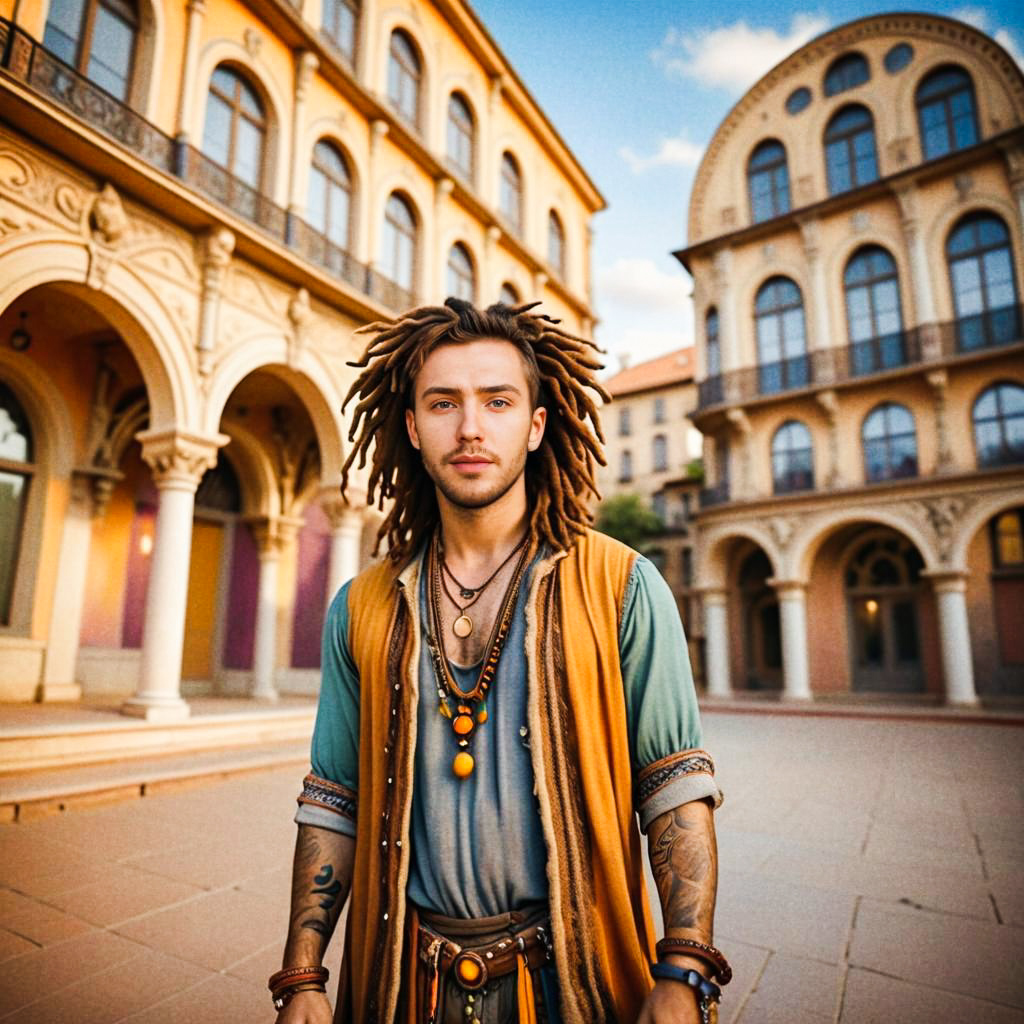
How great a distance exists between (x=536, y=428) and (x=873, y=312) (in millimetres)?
20401

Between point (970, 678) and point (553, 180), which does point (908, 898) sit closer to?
point (970, 678)

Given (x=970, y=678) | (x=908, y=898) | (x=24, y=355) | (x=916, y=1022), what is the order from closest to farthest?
(x=916, y=1022)
(x=908, y=898)
(x=24, y=355)
(x=970, y=678)

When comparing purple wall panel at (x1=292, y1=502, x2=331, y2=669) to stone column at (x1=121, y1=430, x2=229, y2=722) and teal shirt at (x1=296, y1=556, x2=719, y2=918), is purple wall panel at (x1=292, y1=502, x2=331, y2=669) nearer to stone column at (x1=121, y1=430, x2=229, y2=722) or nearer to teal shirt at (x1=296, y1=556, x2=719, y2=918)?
stone column at (x1=121, y1=430, x2=229, y2=722)

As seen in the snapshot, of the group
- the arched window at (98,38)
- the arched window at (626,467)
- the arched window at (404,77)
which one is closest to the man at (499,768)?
the arched window at (98,38)

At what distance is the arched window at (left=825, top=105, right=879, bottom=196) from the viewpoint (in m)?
19.2

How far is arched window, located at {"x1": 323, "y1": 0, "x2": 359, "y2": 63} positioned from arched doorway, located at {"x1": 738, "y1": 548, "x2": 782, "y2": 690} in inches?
696

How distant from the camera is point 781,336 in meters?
19.9

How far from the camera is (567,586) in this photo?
1.43m

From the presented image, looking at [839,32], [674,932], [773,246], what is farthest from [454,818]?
[839,32]

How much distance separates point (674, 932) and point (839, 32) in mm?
25481

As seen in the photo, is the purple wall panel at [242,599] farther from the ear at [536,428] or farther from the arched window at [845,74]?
the arched window at [845,74]

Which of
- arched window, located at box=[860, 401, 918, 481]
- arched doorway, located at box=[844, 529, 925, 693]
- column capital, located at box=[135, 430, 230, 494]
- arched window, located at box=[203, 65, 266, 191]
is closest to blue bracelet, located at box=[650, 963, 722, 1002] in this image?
column capital, located at box=[135, 430, 230, 494]

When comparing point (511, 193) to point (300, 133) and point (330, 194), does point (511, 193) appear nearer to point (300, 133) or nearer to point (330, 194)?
point (330, 194)

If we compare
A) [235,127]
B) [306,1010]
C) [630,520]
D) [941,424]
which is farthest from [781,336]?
[306,1010]
